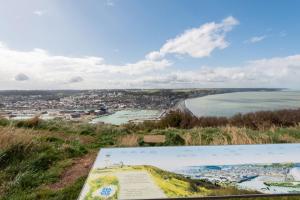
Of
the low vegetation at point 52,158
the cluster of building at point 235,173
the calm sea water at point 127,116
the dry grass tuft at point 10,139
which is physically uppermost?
the cluster of building at point 235,173

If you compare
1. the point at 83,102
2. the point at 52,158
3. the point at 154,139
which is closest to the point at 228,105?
the point at 83,102

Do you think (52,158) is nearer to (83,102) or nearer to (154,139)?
(154,139)

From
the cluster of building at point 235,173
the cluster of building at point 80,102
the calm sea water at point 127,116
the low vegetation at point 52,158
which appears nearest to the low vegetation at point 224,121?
the calm sea water at point 127,116

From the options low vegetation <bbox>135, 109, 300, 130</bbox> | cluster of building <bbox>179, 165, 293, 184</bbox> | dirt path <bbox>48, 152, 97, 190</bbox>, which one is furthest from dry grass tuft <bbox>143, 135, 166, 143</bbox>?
low vegetation <bbox>135, 109, 300, 130</bbox>

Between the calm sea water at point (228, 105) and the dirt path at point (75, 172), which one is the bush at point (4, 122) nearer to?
the dirt path at point (75, 172)

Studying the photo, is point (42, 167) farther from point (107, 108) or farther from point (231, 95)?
point (231, 95)

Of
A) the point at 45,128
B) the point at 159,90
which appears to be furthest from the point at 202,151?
the point at 159,90

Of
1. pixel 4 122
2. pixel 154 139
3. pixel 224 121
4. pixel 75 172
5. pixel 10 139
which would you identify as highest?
pixel 10 139
